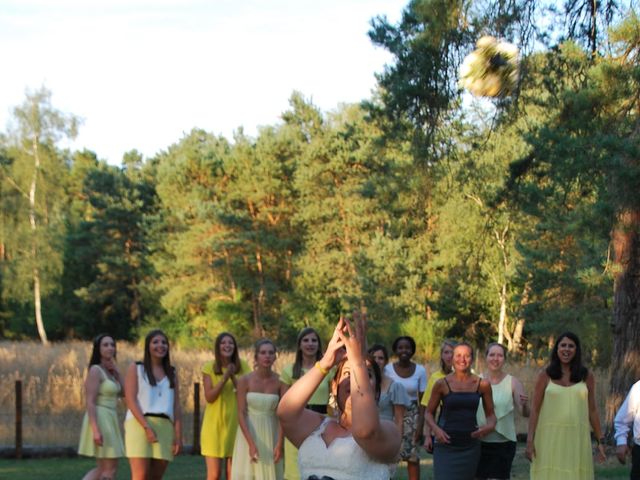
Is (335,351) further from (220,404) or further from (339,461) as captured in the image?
(220,404)

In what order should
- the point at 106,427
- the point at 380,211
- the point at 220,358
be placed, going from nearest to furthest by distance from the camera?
the point at 106,427 < the point at 220,358 < the point at 380,211

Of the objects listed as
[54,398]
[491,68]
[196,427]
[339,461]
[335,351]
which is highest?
[491,68]

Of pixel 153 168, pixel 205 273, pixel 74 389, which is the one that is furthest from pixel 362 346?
pixel 153 168

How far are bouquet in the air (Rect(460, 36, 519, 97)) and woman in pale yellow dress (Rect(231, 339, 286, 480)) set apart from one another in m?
6.92

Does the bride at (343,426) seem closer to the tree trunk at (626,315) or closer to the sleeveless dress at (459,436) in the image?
the sleeveless dress at (459,436)

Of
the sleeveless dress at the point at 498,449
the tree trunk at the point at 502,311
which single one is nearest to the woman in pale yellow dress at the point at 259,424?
the sleeveless dress at the point at 498,449

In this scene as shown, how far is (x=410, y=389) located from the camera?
13.5 m

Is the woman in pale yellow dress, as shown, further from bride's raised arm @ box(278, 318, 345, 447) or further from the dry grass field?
the dry grass field

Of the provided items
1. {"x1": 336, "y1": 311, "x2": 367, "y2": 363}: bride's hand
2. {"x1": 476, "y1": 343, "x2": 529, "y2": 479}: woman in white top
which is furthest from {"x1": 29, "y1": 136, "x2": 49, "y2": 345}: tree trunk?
{"x1": 336, "y1": 311, "x2": 367, "y2": 363}: bride's hand

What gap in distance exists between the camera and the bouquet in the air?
1698cm

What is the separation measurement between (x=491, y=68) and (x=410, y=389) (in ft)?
20.0

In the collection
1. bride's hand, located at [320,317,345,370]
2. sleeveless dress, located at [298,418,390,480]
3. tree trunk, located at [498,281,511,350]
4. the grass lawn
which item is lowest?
the grass lawn

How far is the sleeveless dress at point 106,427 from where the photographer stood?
11.9 metres

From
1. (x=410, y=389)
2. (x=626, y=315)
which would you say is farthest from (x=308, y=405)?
(x=626, y=315)
